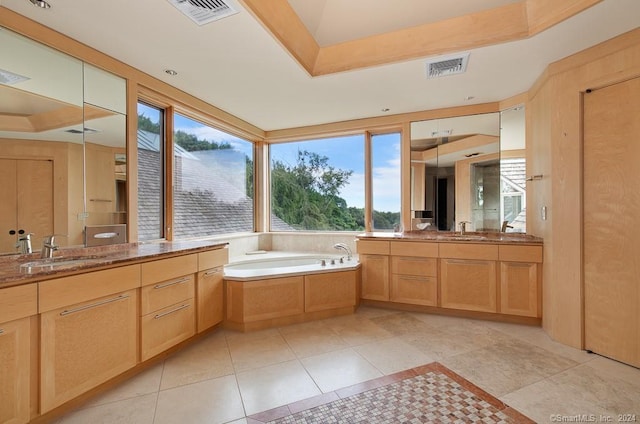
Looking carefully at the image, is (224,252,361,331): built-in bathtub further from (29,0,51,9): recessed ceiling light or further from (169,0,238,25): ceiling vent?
(29,0,51,9): recessed ceiling light

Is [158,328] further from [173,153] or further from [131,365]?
[173,153]

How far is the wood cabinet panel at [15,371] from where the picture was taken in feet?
4.52

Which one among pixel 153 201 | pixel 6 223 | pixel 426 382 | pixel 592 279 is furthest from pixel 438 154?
pixel 6 223

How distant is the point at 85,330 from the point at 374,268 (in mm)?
2708

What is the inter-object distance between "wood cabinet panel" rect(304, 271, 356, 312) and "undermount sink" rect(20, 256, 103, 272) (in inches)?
72.5

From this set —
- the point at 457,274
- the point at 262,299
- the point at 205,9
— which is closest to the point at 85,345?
the point at 262,299

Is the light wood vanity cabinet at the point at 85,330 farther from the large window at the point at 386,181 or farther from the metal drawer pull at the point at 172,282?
the large window at the point at 386,181

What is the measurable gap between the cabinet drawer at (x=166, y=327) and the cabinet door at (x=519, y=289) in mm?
3025

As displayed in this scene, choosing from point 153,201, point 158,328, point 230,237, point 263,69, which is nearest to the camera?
point 158,328

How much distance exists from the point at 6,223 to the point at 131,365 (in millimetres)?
1226

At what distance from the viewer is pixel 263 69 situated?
259cm

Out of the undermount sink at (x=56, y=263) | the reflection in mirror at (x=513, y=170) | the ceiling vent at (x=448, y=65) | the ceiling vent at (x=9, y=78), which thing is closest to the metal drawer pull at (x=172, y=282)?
the undermount sink at (x=56, y=263)

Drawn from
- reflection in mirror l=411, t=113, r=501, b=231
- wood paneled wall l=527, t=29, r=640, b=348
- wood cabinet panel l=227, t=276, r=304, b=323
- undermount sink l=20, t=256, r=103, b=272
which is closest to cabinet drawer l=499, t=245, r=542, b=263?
wood paneled wall l=527, t=29, r=640, b=348

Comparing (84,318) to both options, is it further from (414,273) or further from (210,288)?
(414,273)
